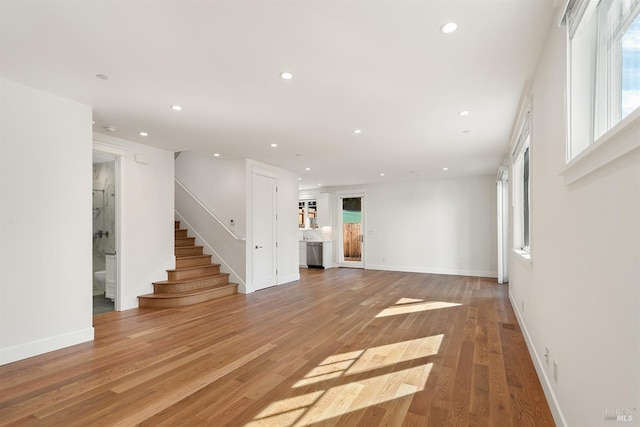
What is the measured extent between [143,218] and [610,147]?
5408 millimetres

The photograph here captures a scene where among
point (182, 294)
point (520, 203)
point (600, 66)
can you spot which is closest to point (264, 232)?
point (182, 294)

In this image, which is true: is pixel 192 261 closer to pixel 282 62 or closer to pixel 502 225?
pixel 282 62

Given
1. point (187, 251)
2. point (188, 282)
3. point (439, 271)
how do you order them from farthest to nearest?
point (439, 271) < point (187, 251) < point (188, 282)

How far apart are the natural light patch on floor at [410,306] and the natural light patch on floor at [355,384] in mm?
1225

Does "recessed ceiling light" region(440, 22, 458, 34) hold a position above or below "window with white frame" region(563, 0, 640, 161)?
above

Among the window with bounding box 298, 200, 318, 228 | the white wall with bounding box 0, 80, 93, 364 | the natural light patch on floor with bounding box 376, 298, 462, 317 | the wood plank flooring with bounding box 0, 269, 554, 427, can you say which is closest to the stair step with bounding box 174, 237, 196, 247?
the wood plank flooring with bounding box 0, 269, 554, 427

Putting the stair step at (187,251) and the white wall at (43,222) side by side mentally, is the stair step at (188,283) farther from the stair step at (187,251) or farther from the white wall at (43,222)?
the white wall at (43,222)

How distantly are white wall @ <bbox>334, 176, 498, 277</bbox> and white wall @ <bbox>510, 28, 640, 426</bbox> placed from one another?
5550mm

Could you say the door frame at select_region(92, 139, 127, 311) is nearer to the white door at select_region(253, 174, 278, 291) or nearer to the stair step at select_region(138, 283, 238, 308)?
the stair step at select_region(138, 283, 238, 308)

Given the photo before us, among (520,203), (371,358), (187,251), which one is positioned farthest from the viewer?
(187,251)

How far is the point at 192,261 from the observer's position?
19.1 feet

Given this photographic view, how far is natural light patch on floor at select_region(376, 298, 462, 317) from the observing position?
14.5ft

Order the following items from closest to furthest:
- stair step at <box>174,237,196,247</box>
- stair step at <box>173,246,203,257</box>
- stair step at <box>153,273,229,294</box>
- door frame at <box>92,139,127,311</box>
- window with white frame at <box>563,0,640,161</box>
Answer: window with white frame at <box>563,0,640,161</box> → door frame at <box>92,139,127,311</box> → stair step at <box>153,273,229,294</box> → stair step at <box>173,246,203,257</box> → stair step at <box>174,237,196,247</box>

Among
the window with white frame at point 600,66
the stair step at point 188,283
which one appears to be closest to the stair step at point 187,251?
the stair step at point 188,283
